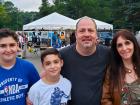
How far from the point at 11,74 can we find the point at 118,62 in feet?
3.91

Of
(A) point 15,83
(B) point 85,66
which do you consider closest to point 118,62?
(B) point 85,66

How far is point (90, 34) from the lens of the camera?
4344 mm

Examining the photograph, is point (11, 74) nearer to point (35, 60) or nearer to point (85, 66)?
point (85, 66)

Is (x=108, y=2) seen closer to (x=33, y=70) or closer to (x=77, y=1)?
(x=77, y=1)

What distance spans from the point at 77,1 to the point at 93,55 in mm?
89362

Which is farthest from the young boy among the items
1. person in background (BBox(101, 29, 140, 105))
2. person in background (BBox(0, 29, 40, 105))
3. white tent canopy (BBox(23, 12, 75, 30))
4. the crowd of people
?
white tent canopy (BBox(23, 12, 75, 30))

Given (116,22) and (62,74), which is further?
(116,22)

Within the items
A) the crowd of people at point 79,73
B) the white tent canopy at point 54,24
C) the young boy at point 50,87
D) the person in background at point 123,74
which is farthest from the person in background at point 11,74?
the white tent canopy at point 54,24

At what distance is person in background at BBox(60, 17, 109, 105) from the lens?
14.1ft

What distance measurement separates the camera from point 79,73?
14.4ft

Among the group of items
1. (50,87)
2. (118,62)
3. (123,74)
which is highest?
(118,62)

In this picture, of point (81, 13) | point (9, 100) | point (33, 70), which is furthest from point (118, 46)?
point (81, 13)

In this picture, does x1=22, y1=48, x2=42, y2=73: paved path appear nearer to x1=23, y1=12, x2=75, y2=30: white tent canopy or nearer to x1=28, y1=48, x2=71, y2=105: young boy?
x1=23, y1=12, x2=75, y2=30: white tent canopy

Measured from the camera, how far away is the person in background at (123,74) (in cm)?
409
